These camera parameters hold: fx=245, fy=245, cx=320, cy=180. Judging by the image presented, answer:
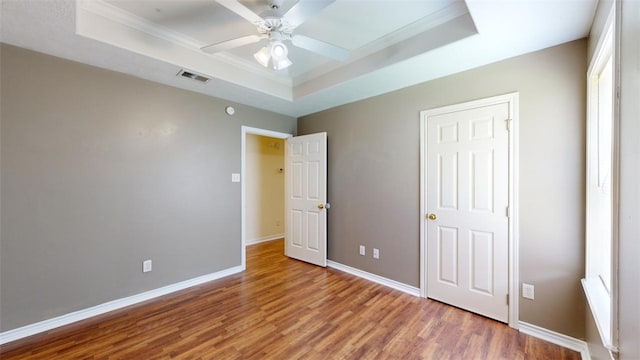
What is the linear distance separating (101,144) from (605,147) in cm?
409

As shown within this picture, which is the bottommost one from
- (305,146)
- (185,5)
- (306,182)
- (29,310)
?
(29,310)

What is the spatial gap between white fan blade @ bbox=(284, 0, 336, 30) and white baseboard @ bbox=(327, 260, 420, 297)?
9.19 ft

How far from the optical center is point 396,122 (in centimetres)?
291

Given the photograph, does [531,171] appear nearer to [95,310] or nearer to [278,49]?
[278,49]

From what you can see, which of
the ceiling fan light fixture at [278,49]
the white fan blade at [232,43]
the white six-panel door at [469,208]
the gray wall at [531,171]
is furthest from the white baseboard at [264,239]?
the ceiling fan light fixture at [278,49]

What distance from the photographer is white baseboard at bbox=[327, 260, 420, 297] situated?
2.78m

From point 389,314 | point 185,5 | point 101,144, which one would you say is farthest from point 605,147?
point 101,144

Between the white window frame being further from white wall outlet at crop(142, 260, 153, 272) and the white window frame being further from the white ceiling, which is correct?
white wall outlet at crop(142, 260, 153, 272)

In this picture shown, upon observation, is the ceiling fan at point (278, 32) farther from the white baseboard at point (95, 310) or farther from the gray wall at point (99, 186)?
the white baseboard at point (95, 310)

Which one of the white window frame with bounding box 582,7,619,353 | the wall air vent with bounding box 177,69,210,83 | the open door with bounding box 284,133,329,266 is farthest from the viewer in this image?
the open door with bounding box 284,133,329,266

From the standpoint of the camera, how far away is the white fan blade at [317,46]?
5.75 ft

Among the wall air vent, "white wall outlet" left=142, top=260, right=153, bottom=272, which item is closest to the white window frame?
the wall air vent

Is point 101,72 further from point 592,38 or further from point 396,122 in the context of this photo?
point 592,38

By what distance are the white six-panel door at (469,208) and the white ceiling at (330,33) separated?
0.58m
